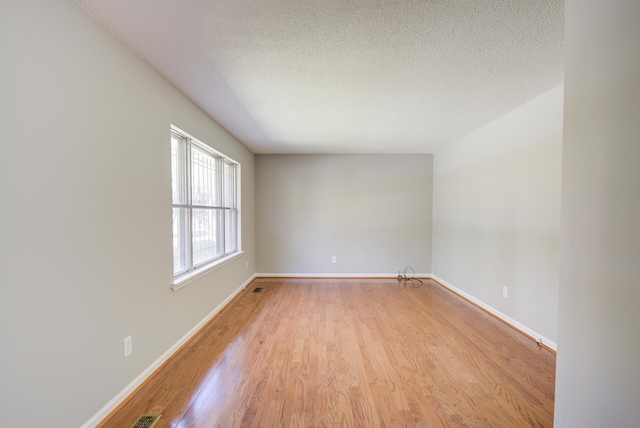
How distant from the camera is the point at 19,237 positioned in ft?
3.23

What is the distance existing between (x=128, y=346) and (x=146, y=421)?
453 mm

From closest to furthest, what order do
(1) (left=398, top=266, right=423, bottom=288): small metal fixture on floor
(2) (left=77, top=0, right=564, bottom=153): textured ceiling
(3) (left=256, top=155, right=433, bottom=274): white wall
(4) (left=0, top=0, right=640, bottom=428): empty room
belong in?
(4) (left=0, top=0, right=640, bottom=428): empty room → (2) (left=77, top=0, right=564, bottom=153): textured ceiling → (1) (left=398, top=266, right=423, bottom=288): small metal fixture on floor → (3) (left=256, top=155, right=433, bottom=274): white wall

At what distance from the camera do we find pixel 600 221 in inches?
32.7

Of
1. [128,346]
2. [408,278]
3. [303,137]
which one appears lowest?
[408,278]

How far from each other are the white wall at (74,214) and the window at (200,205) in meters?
0.38

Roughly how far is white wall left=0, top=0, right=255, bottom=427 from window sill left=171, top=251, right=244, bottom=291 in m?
0.18

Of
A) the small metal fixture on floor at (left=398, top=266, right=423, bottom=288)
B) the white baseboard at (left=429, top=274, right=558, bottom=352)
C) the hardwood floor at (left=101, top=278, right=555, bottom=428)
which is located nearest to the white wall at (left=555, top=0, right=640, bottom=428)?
the hardwood floor at (left=101, top=278, right=555, bottom=428)

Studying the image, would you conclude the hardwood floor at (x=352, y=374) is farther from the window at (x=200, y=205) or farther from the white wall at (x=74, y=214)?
the window at (x=200, y=205)

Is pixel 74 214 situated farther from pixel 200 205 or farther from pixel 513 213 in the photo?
pixel 513 213

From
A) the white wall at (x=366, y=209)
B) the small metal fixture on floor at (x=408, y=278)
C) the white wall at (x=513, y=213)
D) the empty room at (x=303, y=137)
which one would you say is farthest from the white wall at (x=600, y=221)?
the white wall at (x=366, y=209)

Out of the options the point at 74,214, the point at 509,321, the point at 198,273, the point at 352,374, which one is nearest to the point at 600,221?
the point at 352,374

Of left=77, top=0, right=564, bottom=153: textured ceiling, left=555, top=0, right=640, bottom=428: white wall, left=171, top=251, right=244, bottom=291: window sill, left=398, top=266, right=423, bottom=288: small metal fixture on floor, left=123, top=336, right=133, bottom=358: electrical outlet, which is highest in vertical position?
left=77, top=0, right=564, bottom=153: textured ceiling

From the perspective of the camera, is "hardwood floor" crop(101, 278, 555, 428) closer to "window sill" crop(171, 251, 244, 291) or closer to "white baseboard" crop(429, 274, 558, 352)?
"white baseboard" crop(429, 274, 558, 352)

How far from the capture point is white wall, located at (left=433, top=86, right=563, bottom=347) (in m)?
2.13
